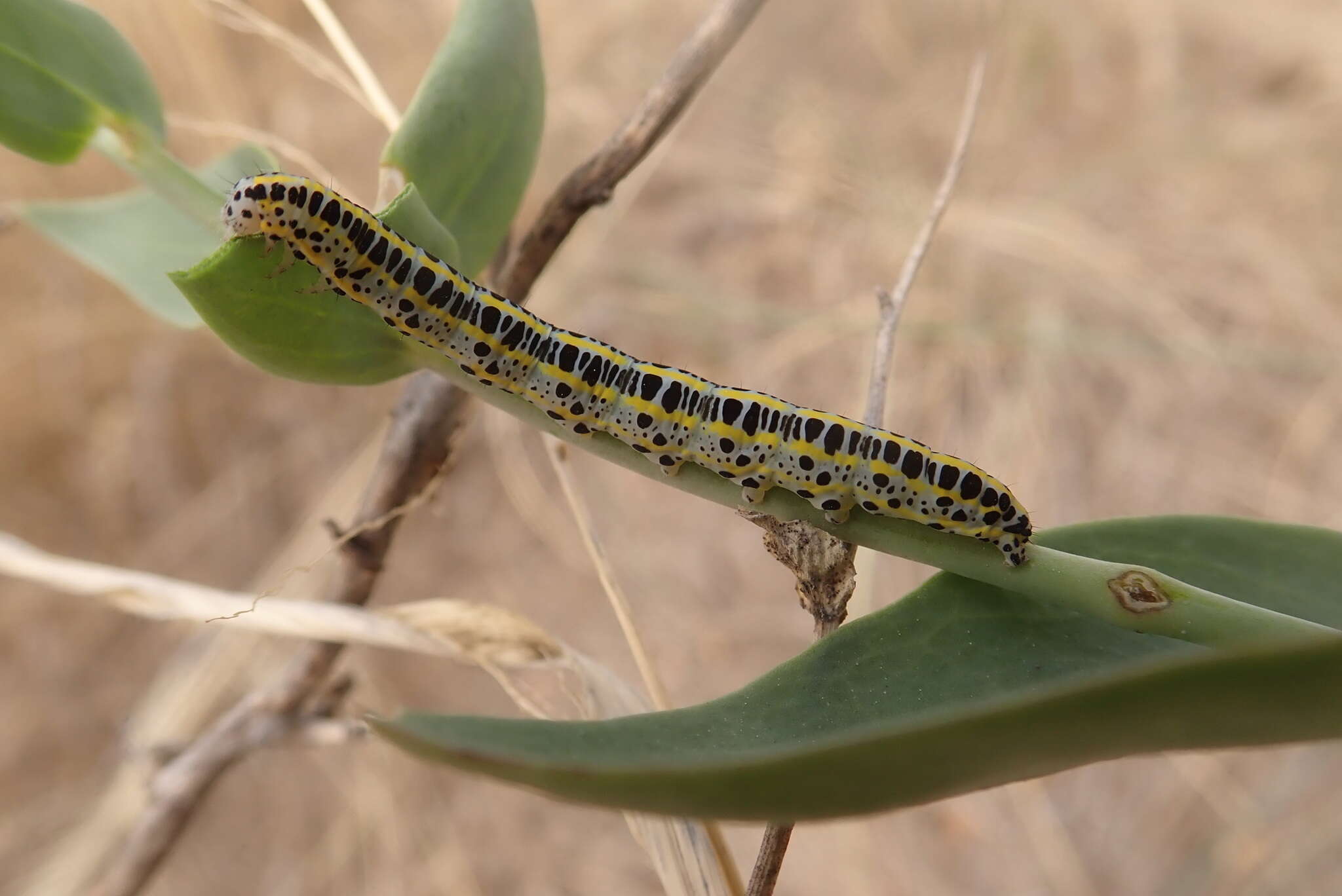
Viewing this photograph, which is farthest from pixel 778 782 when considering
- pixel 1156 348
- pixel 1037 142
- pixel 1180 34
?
pixel 1180 34

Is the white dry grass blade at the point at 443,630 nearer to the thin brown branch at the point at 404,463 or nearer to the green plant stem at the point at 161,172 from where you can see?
the thin brown branch at the point at 404,463

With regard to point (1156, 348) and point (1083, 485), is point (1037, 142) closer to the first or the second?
point (1156, 348)

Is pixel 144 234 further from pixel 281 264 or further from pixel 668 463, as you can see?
pixel 668 463

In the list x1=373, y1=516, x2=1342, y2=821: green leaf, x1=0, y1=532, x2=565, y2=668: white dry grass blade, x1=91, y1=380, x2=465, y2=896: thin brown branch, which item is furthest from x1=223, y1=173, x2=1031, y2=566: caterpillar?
x1=0, y1=532, x2=565, y2=668: white dry grass blade

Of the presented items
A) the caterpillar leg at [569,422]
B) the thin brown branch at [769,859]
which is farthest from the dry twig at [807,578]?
the caterpillar leg at [569,422]

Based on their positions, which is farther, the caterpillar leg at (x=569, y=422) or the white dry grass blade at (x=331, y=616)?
the white dry grass blade at (x=331, y=616)

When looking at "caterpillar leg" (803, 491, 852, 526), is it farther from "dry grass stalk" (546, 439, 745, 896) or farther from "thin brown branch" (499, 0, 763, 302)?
"thin brown branch" (499, 0, 763, 302)
